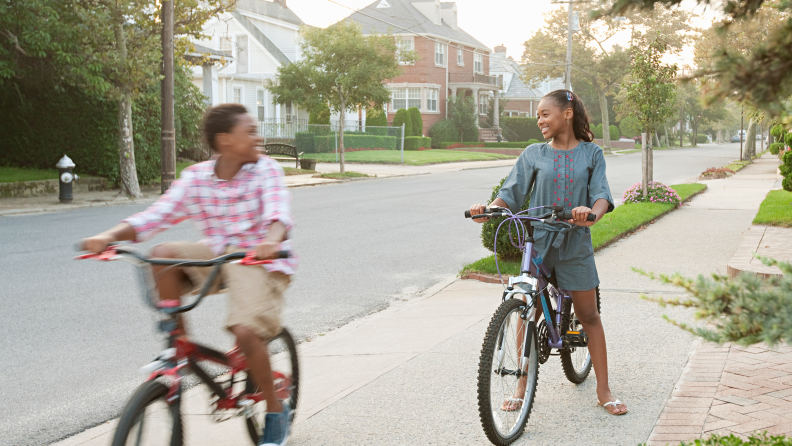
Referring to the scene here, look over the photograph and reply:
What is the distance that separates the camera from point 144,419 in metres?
2.84

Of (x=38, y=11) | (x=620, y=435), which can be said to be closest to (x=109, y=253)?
(x=620, y=435)

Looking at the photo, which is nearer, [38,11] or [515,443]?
[515,443]

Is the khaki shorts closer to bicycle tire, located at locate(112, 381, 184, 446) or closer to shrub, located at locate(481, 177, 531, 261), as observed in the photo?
bicycle tire, located at locate(112, 381, 184, 446)

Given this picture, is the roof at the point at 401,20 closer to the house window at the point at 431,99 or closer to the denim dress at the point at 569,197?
the house window at the point at 431,99

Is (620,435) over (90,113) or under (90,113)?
under

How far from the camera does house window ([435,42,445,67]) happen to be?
2088 inches

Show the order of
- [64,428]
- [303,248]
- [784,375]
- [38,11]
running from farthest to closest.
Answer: [38,11] < [303,248] < [784,375] < [64,428]

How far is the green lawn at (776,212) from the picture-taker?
36.5ft

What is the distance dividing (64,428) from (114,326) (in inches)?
90.9

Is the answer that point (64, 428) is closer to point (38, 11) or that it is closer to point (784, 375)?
point (784, 375)

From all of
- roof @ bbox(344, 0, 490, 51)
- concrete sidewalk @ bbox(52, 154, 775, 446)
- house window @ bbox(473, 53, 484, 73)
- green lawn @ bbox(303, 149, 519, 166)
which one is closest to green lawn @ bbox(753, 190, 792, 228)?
concrete sidewalk @ bbox(52, 154, 775, 446)

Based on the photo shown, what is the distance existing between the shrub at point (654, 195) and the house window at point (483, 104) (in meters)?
43.8

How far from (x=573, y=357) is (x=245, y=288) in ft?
8.12

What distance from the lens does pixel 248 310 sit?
10.3 ft
